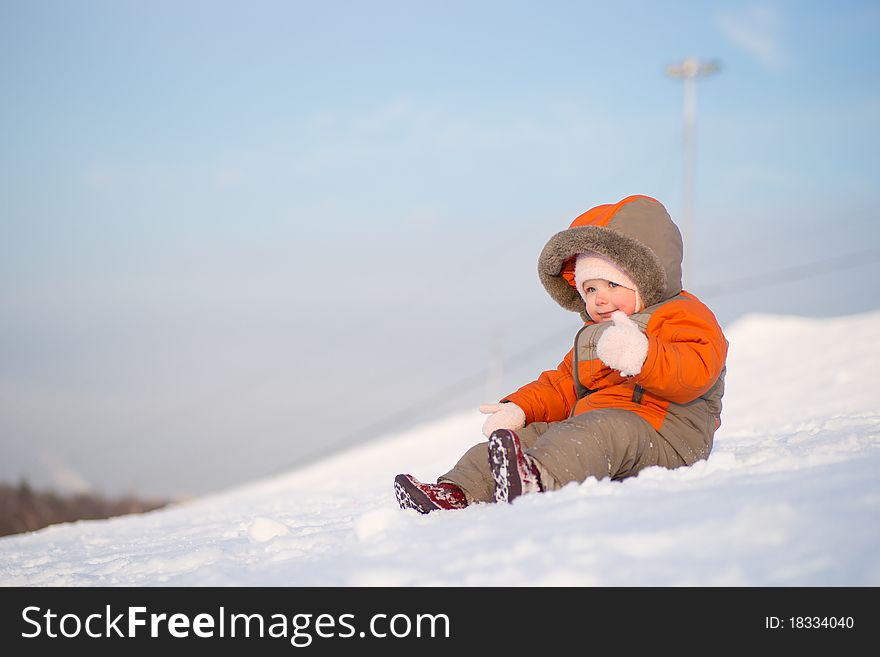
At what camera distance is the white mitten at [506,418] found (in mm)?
3219

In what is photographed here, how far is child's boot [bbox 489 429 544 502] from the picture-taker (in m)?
2.53

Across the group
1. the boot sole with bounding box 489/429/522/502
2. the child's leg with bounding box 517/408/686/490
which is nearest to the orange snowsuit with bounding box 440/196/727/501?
the child's leg with bounding box 517/408/686/490

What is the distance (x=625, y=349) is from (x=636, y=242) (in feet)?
2.04

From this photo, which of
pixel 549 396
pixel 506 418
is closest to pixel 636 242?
pixel 549 396

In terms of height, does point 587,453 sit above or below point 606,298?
below

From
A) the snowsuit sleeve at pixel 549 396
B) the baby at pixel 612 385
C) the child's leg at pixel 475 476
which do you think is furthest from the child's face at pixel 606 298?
the child's leg at pixel 475 476

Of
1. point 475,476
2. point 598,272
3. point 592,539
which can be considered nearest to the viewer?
point 592,539

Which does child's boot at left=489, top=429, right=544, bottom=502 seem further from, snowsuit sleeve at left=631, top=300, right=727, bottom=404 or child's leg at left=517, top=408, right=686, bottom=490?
snowsuit sleeve at left=631, top=300, right=727, bottom=404

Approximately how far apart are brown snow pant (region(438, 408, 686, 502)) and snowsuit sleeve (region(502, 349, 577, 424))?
1.33 feet

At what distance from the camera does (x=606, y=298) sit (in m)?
3.26

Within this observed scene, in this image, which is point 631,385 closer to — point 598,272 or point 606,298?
point 606,298

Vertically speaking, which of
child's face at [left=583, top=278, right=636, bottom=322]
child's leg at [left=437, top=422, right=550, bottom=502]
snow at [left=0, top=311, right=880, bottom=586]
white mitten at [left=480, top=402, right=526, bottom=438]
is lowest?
snow at [left=0, top=311, right=880, bottom=586]
